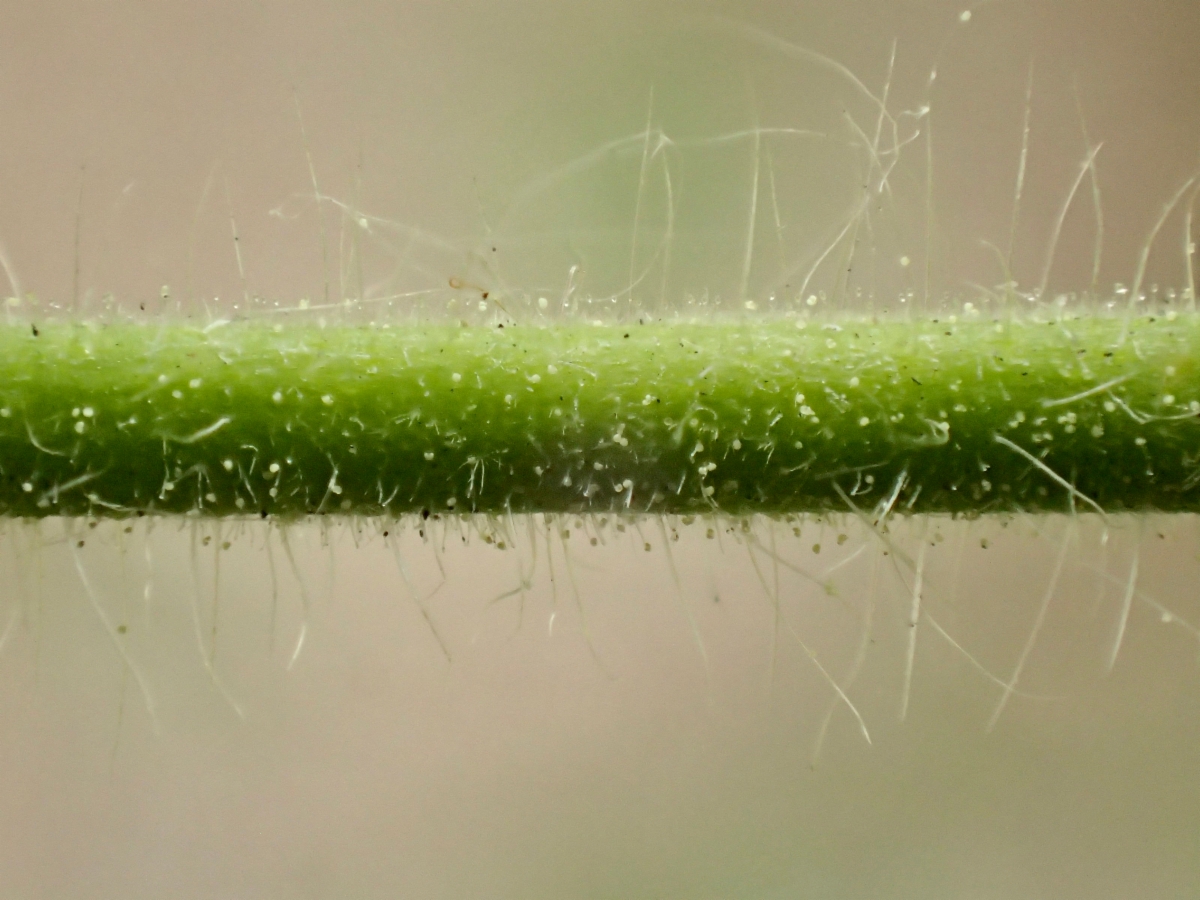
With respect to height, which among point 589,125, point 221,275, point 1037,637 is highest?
point 589,125

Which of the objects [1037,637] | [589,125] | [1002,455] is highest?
[589,125]

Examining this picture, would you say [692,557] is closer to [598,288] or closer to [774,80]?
[598,288]

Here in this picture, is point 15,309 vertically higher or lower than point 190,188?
lower

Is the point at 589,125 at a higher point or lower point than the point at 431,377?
higher

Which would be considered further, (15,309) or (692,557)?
(692,557)

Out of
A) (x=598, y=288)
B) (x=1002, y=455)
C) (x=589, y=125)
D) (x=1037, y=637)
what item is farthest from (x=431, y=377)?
(x=1037, y=637)

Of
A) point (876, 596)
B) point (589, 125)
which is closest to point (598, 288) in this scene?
point (589, 125)
